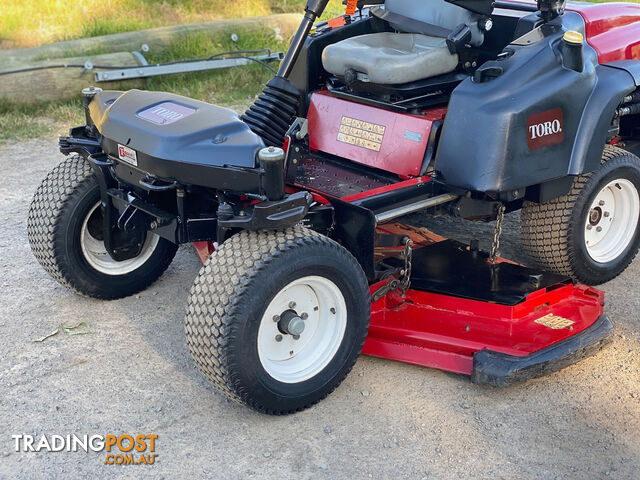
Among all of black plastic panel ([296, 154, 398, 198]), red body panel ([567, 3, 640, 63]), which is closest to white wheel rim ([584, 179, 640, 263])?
red body panel ([567, 3, 640, 63])

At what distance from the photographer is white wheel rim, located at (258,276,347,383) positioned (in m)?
2.85

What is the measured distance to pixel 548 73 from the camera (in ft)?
10.9

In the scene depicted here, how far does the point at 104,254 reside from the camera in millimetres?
3646

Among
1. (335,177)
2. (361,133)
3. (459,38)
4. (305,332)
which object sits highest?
(459,38)

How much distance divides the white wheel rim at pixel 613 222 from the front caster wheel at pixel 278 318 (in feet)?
4.84

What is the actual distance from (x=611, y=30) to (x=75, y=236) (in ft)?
8.64

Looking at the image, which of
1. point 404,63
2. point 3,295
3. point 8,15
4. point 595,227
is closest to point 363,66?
point 404,63

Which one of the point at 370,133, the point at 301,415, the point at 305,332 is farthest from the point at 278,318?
the point at 370,133

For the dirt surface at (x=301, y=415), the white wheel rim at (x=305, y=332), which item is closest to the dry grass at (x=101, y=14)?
the dirt surface at (x=301, y=415)

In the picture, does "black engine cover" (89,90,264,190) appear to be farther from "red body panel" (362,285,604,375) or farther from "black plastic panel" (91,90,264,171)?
"red body panel" (362,285,604,375)

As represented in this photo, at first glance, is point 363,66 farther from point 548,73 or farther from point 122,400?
point 122,400

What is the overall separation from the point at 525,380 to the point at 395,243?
0.76m

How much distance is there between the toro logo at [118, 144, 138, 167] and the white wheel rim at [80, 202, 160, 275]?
0.58m

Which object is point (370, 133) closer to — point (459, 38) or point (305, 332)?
point (459, 38)
